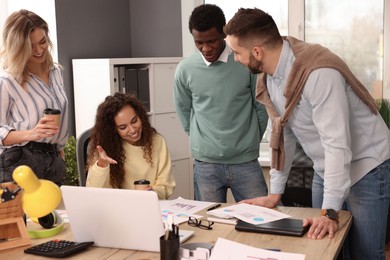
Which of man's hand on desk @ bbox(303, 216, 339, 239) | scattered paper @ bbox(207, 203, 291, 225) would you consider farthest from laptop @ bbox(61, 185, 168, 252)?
man's hand on desk @ bbox(303, 216, 339, 239)

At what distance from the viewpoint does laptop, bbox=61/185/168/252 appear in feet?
6.28

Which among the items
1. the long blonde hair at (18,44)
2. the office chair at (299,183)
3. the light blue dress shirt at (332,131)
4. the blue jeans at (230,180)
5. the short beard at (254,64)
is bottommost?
the office chair at (299,183)

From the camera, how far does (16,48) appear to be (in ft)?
9.00

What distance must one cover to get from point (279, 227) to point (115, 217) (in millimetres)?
583

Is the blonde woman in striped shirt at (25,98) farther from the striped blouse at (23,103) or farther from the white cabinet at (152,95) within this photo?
the white cabinet at (152,95)

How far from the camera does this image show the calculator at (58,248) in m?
1.97

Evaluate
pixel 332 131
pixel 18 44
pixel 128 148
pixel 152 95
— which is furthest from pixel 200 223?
pixel 152 95

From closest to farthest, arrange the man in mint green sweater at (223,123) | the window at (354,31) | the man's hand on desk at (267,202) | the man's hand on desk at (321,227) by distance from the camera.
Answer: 1. the man's hand on desk at (321,227)
2. the man's hand on desk at (267,202)
3. the man in mint green sweater at (223,123)
4. the window at (354,31)

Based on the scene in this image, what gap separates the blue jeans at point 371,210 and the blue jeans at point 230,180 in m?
0.79

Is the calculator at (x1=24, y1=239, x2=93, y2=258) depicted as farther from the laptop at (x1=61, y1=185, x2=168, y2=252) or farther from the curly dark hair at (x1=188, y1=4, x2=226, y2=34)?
the curly dark hair at (x1=188, y1=4, x2=226, y2=34)

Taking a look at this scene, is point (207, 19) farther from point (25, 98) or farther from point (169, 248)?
point (169, 248)

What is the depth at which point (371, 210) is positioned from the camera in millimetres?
2266

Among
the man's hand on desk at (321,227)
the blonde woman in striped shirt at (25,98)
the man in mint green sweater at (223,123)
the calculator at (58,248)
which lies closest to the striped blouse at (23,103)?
the blonde woman in striped shirt at (25,98)

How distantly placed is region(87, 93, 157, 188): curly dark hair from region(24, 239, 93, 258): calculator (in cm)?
69
